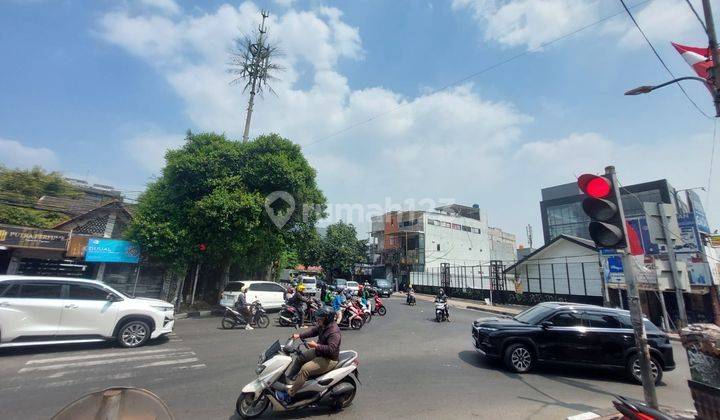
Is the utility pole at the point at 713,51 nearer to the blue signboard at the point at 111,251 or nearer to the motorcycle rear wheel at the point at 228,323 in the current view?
the motorcycle rear wheel at the point at 228,323

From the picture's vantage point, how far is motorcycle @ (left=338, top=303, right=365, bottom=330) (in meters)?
12.7

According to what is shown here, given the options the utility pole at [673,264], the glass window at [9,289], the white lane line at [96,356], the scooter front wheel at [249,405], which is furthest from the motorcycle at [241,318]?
the utility pole at [673,264]

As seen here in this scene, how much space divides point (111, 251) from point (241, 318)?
297 inches

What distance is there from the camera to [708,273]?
15922mm

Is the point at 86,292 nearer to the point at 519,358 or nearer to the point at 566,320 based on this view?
the point at 519,358

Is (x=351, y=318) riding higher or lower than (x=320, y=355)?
lower

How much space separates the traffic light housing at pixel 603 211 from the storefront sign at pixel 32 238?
18.7m

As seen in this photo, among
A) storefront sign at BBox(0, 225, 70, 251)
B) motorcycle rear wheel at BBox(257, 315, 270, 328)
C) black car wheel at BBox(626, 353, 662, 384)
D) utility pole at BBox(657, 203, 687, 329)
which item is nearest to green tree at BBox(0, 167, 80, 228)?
storefront sign at BBox(0, 225, 70, 251)

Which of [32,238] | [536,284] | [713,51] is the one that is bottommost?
[536,284]

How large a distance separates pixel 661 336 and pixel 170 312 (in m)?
12.5

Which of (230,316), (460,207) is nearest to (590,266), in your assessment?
(230,316)

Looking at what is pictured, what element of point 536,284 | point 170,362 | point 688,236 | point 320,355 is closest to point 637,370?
point 320,355

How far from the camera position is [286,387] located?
15.4 ft

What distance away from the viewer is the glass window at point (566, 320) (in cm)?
759
